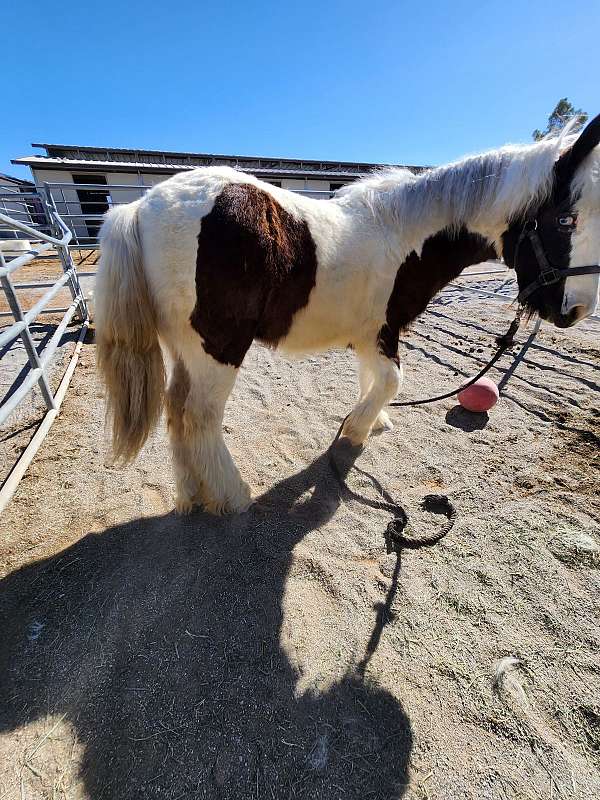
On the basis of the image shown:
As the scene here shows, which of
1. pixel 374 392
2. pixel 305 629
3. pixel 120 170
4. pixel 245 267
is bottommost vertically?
pixel 305 629

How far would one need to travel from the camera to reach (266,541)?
2.05 metres

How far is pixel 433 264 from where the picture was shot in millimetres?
2311

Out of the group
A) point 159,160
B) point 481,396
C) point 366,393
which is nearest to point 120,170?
point 159,160

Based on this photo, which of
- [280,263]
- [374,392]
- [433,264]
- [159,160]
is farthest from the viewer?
[159,160]

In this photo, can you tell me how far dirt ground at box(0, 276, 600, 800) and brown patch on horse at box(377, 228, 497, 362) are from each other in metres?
1.00

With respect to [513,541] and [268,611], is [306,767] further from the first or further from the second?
[513,541]

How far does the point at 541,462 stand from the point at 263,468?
204cm

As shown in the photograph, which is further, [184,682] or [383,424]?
[383,424]

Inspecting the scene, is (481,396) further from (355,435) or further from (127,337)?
(127,337)

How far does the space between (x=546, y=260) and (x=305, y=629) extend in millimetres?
2225

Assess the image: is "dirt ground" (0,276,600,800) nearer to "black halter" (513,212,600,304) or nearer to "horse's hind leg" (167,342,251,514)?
"horse's hind leg" (167,342,251,514)

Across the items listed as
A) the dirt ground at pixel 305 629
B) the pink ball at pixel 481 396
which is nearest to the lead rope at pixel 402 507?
the dirt ground at pixel 305 629

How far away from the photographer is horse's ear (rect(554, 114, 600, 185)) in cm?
165

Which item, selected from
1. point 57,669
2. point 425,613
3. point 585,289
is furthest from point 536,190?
point 57,669
